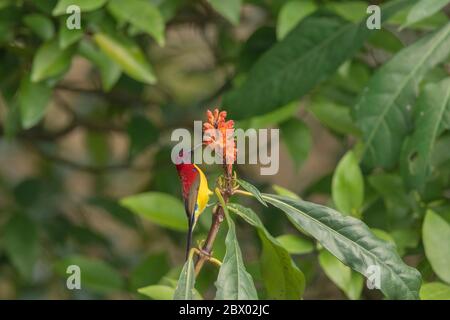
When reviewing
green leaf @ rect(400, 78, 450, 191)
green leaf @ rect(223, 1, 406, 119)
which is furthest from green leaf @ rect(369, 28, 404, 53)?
green leaf @ rect(400, 78, 450, 191)

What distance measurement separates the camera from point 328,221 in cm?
99

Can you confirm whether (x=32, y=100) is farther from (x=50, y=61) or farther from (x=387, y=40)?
(x=387, y=40)

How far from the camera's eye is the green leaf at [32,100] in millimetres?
1420

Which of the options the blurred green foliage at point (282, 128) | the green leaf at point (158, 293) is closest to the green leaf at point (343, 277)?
the blurred green foliage at point (282, 128)

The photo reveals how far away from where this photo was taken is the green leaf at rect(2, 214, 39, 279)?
1.70 meters

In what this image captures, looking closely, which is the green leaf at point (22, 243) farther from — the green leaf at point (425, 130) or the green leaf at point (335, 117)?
the green leaf at point (425, 130)

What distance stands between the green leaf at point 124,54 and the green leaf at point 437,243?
501mm

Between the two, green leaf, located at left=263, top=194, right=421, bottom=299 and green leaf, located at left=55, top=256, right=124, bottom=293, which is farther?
green leaf, located at left=55, top=256, right=124, bottom=293

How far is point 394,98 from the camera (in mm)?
1290

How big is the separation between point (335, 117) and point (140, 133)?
0.45 metres

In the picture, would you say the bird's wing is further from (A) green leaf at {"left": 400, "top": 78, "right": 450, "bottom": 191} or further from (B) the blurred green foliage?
(A) green leaf at {"left": 400, "top": 78, "right": 450, "bottom": 191}

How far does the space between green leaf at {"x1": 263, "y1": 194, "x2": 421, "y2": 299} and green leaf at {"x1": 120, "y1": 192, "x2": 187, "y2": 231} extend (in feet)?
1.28

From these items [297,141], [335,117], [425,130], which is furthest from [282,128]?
[425,130]
